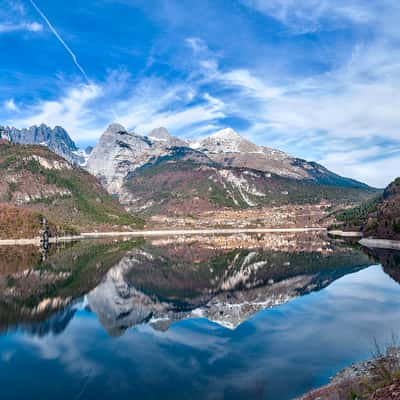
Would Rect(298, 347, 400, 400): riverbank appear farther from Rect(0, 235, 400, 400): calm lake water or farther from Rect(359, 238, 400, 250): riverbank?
Rect(359, 238, 400, 250): riverbank

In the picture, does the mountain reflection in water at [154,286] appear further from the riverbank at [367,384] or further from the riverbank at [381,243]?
the riverbank at [381,243]

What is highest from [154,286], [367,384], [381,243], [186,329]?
[381,243]

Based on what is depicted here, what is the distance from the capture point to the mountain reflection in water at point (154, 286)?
1700 inches

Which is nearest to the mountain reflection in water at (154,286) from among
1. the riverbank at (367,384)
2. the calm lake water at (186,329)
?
the calm lake water at (186,329)

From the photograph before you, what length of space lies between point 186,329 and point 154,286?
26.8 meters

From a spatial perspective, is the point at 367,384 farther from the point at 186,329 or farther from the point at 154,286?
the point at 154,286

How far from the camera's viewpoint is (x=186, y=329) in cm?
3772

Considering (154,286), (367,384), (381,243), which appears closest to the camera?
(367,384)

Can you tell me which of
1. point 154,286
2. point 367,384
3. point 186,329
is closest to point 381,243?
point 154,286

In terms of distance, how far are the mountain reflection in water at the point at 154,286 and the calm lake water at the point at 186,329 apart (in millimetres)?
253

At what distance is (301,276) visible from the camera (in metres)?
71.9

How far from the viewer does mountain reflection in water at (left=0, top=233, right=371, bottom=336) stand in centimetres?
4319

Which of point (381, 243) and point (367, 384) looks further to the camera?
point (381, 243)

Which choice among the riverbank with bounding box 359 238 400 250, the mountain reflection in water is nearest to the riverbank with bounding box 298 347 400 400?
the mountain reflection in water
